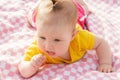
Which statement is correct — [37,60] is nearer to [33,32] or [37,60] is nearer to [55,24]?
[55,24]

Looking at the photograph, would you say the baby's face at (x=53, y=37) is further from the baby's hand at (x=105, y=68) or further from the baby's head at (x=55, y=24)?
the baby's hand at (x=105, y=68)

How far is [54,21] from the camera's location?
1139 millimetres

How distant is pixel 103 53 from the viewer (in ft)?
4.38

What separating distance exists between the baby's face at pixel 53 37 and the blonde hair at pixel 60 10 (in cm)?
3

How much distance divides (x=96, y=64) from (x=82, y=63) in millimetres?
69

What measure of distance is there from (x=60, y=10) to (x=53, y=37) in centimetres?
10

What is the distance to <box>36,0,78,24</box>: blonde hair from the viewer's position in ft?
3.72

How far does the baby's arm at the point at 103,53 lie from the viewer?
1.32 m

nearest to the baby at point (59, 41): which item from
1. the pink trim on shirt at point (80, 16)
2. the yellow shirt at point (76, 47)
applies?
the yellow shirt at point (76, 47)

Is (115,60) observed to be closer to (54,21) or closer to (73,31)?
(73,31)

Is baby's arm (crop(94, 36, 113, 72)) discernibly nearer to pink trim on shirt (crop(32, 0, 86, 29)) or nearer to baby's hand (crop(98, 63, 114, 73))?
baby's hand (crop(98, 63, 114, 73))

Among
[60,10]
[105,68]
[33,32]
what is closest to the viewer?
[60,10]

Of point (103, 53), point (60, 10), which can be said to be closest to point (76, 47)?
point (103, 53)

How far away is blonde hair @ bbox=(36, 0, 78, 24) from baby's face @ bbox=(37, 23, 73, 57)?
0.03 metres
